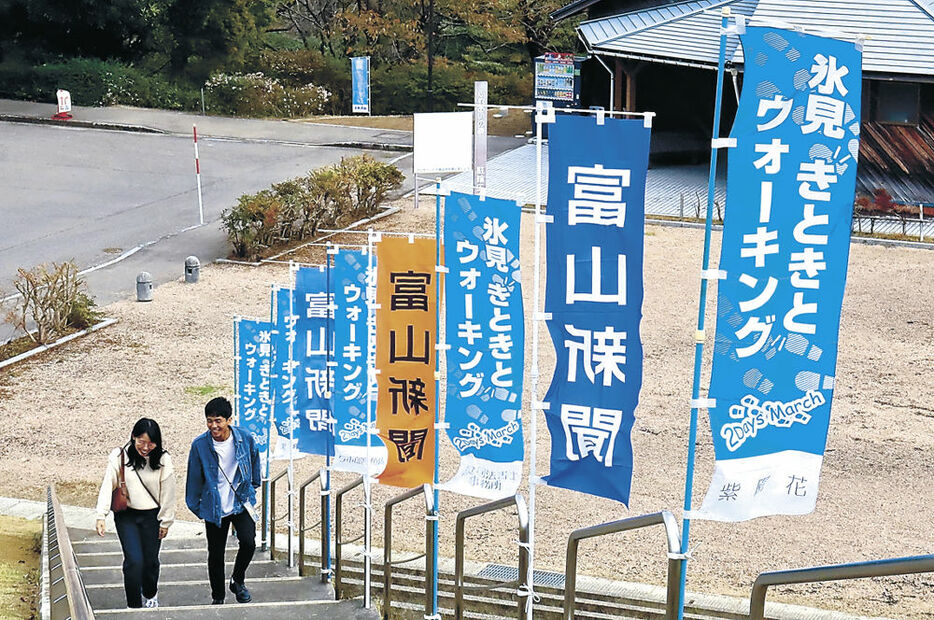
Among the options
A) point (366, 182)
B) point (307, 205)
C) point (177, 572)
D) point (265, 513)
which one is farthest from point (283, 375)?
point (366, 182)

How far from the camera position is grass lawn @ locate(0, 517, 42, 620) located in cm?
648

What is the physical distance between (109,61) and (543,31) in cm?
1248

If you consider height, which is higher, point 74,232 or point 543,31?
point 543,31

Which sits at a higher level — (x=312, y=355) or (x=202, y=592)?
(x=312, y=355)

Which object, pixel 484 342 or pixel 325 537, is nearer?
pixel 484 342

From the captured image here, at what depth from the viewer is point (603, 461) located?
20.0ft

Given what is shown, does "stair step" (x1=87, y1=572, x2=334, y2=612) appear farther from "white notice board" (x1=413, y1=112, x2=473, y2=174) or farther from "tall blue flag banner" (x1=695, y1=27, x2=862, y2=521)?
"white notice board" (x1=413, y1=112, x2=473, y2=174)

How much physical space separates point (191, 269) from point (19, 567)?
1076cm

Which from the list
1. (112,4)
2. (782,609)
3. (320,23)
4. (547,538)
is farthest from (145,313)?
(320,23)

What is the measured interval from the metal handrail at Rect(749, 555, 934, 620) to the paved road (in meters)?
13.9

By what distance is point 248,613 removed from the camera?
Result: 6.35 m

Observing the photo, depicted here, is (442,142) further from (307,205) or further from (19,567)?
(19,567)

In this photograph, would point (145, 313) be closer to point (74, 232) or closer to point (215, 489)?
point (74, 232)

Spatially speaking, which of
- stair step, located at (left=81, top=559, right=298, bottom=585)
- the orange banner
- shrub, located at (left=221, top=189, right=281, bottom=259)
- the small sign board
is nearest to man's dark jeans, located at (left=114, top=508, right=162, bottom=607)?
stair step, located at (left=81, top=559, right=298, bottom=585)
